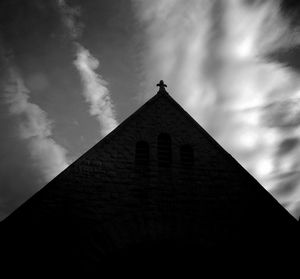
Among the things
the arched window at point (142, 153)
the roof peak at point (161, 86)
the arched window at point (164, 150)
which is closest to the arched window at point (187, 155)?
the arched window at point (164, 150)

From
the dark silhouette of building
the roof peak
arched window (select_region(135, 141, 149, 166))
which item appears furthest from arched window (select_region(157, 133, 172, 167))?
the roof peak

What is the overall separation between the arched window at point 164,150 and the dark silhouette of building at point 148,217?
3cm

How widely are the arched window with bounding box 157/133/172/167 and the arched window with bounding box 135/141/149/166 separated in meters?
0.35

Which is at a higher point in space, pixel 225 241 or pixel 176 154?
pixel 176 154

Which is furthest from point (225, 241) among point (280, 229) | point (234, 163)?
point (234, 163)

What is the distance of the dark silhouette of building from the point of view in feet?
18.2

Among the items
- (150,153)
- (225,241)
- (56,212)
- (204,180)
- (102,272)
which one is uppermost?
(150,153)

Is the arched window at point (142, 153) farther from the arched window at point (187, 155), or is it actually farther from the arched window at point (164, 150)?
the arched window at point (187, 155)

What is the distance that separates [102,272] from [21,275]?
1606 mm

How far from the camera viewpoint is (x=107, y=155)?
7.00 m

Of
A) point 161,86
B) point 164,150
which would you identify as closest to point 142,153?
point 164,150

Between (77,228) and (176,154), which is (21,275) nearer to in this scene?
(77,228)

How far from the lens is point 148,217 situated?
6.23m

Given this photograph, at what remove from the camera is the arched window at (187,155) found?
7330 mm
